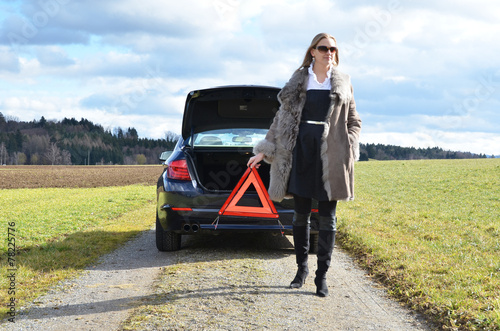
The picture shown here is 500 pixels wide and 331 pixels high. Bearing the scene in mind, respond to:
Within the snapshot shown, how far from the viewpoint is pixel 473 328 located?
3.22m

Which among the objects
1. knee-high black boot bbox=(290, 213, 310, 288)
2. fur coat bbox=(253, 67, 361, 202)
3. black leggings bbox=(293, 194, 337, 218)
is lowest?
knee-high black boot bbox=(290, 213, 310, 288)

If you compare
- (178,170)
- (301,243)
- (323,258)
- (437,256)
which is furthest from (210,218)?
(437,256)

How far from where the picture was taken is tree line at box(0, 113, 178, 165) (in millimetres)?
130750

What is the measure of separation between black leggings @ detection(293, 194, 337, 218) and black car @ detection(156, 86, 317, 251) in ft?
2.84

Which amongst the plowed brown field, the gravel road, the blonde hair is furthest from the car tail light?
the plowed brown field

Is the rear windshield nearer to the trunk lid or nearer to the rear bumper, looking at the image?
the trunk lid

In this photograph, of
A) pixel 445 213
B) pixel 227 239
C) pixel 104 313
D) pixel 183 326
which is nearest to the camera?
pixel 183 326

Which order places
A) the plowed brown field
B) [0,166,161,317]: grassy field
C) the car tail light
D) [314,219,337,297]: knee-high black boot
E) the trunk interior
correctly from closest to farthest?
[314,219,337,297]: knee-high black boot, [0,166,161,317]: grassy field, the car tail light, the trunk interior, the plowed brown field

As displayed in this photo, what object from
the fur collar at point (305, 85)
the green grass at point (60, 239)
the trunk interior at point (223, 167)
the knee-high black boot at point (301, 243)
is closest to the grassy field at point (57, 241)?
the green grass at point (60, 239)

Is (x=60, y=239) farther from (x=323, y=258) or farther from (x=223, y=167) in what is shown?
(x=323, y=258)

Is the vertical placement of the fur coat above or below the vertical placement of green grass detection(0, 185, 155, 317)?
above

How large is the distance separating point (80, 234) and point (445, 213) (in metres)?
8.51

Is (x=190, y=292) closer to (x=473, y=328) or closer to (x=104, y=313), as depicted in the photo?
(x=104, y=313)

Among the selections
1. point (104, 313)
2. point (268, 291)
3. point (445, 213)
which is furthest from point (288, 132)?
point (445, 213)
